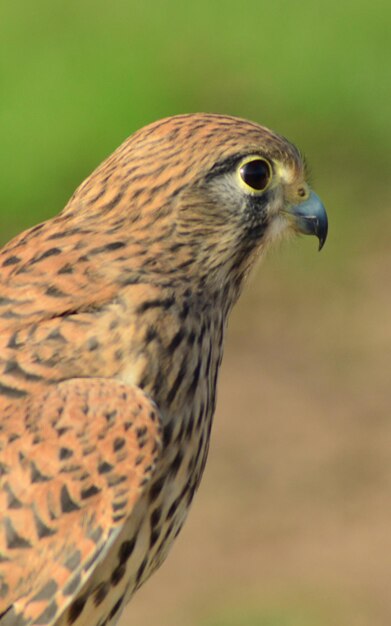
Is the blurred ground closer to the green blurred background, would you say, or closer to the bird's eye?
the green blurred background

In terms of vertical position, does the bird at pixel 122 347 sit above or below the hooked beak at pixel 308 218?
below

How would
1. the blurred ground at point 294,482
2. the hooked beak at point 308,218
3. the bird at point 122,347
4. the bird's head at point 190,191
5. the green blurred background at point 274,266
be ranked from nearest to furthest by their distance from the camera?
the bird at point 122,347, the bird's head at point 190,191, the hooked beak at point 308,218, the blurred ground at point 294,482, the green blurred background at point 274,266

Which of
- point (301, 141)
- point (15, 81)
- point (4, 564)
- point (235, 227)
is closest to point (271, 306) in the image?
point (301, 141)

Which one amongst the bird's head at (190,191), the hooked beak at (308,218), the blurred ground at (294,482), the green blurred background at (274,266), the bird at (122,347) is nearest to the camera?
the bird at (122,347)

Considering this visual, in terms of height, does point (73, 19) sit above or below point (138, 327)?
above

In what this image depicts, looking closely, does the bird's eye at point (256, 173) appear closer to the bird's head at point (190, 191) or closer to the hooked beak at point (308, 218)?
the bird's head at point (190, 191)

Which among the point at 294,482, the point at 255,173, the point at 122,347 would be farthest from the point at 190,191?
the point at 294,482

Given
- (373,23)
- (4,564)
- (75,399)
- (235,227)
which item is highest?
(373,23)

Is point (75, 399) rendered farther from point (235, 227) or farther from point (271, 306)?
point (271, 306)

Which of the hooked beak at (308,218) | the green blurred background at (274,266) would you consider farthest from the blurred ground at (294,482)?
the hooked beak at (308,218)
